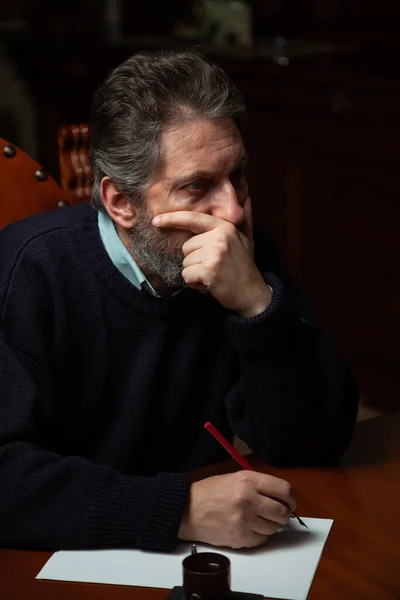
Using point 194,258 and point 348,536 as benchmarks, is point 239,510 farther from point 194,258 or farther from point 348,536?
point 194,258

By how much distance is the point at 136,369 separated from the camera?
170cm

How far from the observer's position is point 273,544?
1.33m

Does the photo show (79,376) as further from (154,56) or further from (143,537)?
(154,56)

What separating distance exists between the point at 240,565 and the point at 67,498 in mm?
274

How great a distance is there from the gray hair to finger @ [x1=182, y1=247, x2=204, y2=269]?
0.16 m

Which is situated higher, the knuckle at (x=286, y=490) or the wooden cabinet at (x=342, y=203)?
the knuckle at (x=286, y=490)

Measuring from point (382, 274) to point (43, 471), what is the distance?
2232 millimetres

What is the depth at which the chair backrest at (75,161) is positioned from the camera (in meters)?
1.93

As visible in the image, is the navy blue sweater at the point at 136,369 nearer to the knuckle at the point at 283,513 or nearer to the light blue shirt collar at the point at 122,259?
the light blue shirt collar at the point at 122,259

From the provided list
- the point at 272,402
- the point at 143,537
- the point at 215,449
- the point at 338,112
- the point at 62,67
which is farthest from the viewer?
the point at 62,67

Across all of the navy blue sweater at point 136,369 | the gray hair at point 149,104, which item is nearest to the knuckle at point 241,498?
the navy blue sweater at point 136,369

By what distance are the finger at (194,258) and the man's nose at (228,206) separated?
8 cm

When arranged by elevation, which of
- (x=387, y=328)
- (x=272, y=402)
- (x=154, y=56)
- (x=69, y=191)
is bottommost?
(x=387, y=328)

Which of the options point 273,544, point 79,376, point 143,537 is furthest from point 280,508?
point 79,376
